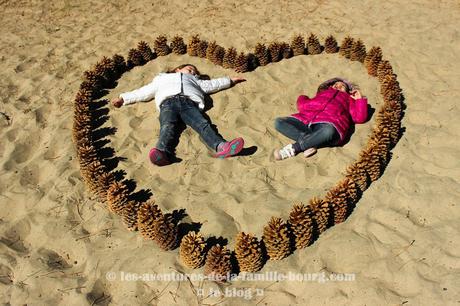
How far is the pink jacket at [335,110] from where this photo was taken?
6285 millimetres

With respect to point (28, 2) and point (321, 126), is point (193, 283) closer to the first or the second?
point (321, 126)

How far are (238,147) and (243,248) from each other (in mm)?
1868

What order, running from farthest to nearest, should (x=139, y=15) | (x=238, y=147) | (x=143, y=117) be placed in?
(x=139, y=15) < (x=143, y=117) < (x=238, y=147)

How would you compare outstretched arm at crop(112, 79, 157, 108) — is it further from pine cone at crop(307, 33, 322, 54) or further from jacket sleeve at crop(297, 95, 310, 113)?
pine cone at crop(307, 33, 322, 54)

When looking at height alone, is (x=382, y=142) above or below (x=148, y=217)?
above

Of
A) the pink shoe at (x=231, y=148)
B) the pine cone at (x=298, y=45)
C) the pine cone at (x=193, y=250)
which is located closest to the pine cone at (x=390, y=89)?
the pine cone at (x=298, y=45)

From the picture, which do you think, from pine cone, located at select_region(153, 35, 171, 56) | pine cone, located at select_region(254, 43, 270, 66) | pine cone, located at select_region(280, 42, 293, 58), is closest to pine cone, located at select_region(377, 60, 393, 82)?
pine cone, located at select_region(280, 42, 293, 58)

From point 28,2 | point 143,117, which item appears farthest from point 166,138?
point 28,2

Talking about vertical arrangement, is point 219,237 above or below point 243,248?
below

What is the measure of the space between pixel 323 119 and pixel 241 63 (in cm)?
250

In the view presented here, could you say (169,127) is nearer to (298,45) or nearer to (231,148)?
(231,148)

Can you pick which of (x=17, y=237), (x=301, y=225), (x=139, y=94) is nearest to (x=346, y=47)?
(x=139, y=94)

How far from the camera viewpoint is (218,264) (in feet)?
14.7

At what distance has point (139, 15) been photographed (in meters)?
10.6
